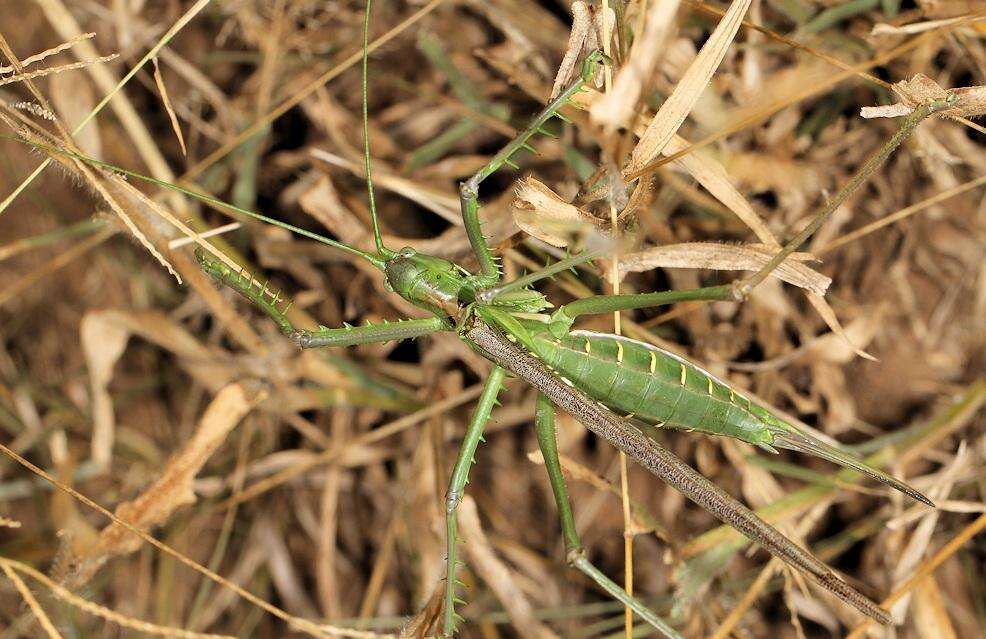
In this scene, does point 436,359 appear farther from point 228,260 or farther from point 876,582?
point 876,582

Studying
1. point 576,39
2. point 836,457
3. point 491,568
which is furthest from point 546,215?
point 491,568

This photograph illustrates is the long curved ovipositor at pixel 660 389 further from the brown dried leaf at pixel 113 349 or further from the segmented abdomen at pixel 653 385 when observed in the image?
the brown dried leaf at pixel 113 349

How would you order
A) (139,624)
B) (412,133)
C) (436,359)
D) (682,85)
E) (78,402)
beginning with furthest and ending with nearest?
(78,402) < (412,133) < (436,359) < (139,624) < (682,85)

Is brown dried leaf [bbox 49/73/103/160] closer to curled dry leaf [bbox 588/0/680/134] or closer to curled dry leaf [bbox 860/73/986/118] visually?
curled dry leaf [bbox 588/0/680/134]

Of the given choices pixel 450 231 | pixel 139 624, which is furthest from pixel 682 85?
pixel 139 624

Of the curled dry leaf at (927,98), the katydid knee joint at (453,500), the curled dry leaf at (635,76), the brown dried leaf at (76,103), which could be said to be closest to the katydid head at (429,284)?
the katydid knee joint at (453,500)
